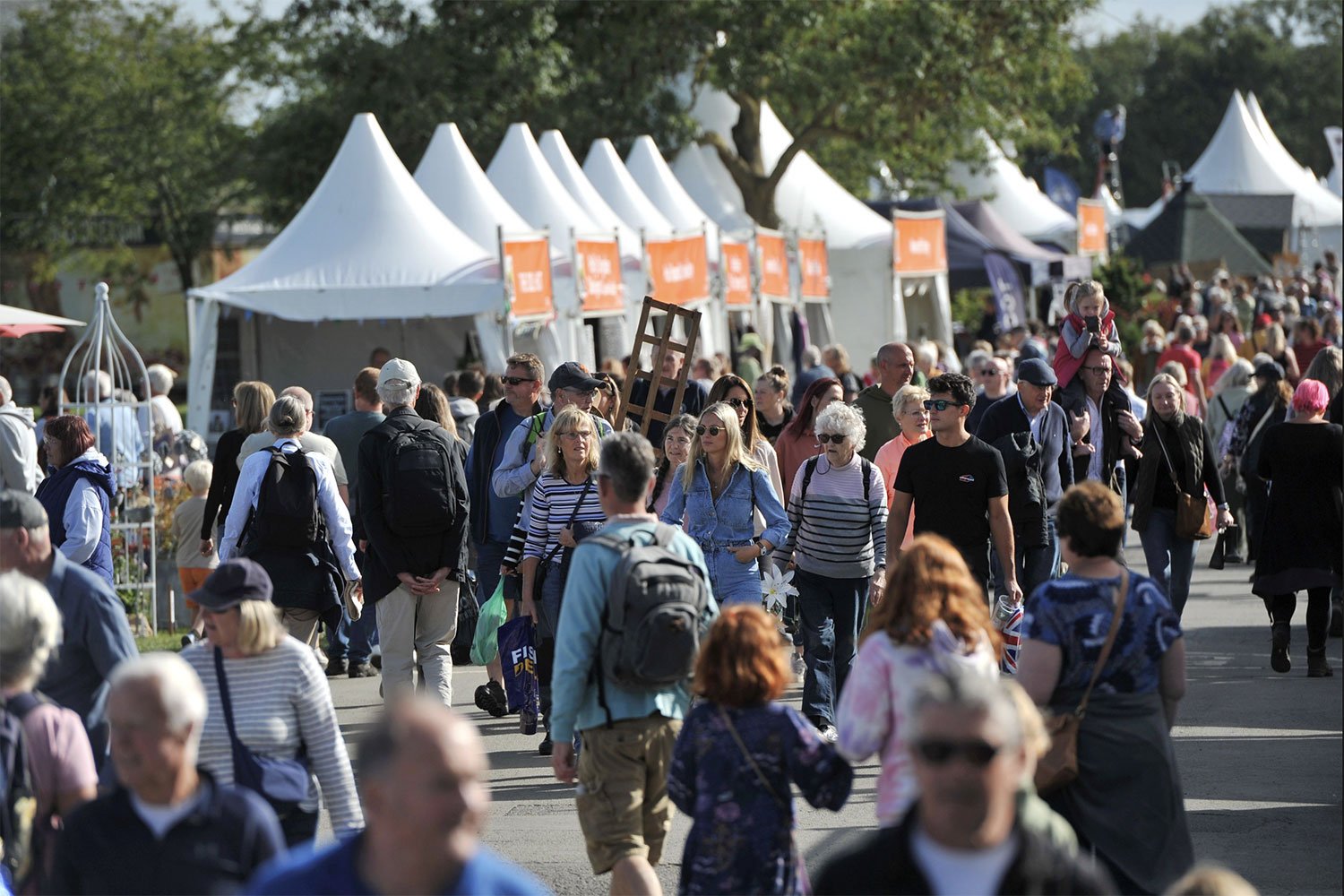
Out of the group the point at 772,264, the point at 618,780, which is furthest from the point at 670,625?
the point at 772,264

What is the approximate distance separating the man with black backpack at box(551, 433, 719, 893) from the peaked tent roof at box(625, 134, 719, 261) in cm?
2123

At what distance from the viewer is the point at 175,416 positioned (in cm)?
1689

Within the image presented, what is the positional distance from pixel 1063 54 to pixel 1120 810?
32.8 meters

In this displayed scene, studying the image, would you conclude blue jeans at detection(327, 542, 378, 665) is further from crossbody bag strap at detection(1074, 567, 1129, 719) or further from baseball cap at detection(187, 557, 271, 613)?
crossbody bag strap at detection(1074, 567, 1129, 719)

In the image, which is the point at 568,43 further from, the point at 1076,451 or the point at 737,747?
the point at 737,747

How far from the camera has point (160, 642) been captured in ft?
40.8

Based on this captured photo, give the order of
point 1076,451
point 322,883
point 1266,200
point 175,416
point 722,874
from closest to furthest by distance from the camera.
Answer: point 322,883 → point 722,874 → point 1076,451 → point 175,416 → point 1266,200

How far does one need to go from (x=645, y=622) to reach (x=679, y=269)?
15687mm

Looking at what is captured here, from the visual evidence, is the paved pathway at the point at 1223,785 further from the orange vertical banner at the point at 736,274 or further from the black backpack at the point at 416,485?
the orange vertical banner at the point at 736,274

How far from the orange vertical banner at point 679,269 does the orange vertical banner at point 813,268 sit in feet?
13.2

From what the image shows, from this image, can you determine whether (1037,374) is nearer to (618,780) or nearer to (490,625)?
(490,625)

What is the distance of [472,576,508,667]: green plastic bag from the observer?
8.94 meters

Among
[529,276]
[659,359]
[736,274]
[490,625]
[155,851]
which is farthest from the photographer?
[736,274]

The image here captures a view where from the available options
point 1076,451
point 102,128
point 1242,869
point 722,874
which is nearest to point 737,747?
point 722,874
